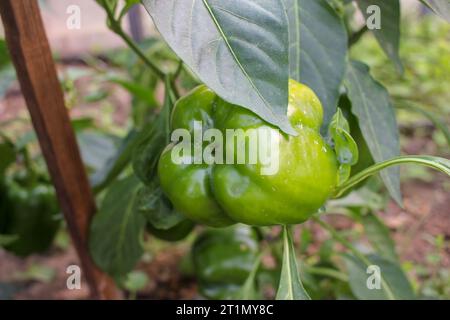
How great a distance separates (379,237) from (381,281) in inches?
8.7

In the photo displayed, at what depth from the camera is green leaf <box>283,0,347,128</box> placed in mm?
Answer: 687

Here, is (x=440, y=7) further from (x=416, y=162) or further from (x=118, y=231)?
(x=118, y=231)

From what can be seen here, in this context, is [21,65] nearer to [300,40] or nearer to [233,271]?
[300,40]

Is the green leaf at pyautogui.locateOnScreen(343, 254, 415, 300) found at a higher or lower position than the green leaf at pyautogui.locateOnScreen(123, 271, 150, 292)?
higher

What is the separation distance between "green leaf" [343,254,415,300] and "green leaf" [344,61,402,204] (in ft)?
0.93

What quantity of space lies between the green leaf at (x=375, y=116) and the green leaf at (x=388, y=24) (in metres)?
0.05

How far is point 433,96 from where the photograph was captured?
222 centimetres

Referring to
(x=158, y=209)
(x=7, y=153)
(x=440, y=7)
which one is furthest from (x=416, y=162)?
(x=7, y=153)

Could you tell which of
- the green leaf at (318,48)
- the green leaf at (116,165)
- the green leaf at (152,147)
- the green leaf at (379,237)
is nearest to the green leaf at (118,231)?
the green leaf at (116,165)

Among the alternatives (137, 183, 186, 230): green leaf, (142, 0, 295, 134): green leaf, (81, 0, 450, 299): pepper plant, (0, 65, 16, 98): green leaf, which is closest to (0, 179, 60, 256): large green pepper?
(0, 65, 16, 98): green leaf

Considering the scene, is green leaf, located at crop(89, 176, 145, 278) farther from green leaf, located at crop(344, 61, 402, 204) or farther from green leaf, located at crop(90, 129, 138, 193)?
green leaf, located at crop(344, 61, 402, 204)

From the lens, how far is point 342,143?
593mm

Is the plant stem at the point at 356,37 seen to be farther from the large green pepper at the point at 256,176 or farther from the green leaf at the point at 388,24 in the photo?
the large green pepper at the point at 256,176

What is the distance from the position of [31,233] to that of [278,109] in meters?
0.92
